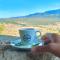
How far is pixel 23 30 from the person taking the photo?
0.78m

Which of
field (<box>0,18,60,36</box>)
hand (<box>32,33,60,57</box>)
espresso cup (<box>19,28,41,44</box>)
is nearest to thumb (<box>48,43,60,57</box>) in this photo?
hand (<box>32,33,60,57</box>)

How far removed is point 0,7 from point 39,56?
1.93 ft

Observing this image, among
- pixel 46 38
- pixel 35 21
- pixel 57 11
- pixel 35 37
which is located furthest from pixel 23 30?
pixel 57 11

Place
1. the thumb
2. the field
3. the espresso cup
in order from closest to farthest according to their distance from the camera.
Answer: the thumb, the espresso cup, the field

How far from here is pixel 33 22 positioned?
128cm

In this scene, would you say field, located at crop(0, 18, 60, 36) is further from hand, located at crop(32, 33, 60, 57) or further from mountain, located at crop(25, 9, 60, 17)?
hand, located at crop(32, 33, 60, 57)

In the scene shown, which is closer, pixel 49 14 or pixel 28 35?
pixel 28 35

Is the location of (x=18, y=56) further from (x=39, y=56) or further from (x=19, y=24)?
(x=19, y=24)

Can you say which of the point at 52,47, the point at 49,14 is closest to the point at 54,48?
the point at 52,47

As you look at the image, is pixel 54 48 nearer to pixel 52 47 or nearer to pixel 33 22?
pixel 52 47

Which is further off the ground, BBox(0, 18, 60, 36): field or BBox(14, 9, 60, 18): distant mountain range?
BBox(14, 9, 60, 18): distant mountain range

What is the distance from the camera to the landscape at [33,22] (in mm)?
1241

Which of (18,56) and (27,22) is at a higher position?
(27,22)

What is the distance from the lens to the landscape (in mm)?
1241
